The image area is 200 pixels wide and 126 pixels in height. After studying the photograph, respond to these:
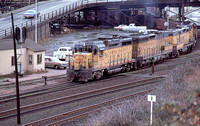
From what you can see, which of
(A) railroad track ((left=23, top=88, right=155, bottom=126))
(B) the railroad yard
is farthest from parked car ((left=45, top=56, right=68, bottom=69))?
(A) railroad track ((left=23, top=88, right=155, bottom=126))

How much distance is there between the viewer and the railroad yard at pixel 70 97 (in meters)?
15.7

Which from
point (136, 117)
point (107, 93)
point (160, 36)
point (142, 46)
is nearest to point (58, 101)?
point (107, 93)

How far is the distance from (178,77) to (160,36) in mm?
17119

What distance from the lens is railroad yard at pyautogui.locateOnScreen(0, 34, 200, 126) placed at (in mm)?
15719

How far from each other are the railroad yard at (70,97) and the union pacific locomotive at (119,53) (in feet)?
2.75

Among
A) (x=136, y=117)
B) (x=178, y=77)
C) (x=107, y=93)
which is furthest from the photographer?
(x=107, y=93)

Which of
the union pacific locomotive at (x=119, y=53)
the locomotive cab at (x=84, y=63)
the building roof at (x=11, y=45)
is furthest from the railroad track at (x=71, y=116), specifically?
the building roof at (x=11, y=45)

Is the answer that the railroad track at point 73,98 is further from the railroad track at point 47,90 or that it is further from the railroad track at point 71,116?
the railroad track at point 47,90

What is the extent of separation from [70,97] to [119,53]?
9256 mm

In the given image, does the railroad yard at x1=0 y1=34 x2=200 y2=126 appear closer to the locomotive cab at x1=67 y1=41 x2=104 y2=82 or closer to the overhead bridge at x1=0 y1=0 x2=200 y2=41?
the locomotive cab at x1=67 y1=41 x2=104 y2=82

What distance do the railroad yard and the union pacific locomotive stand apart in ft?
2.75

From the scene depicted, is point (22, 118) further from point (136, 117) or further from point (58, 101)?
point (136, 117)

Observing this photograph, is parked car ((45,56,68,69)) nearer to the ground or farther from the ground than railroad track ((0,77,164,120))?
farther from the ground

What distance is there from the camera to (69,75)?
82.6 ft
